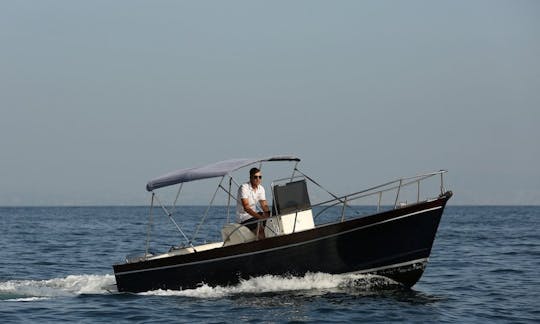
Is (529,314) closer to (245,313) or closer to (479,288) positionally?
(479,288)

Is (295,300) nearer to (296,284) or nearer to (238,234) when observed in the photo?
(296,284)

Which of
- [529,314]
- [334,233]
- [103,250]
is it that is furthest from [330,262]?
[103,250]

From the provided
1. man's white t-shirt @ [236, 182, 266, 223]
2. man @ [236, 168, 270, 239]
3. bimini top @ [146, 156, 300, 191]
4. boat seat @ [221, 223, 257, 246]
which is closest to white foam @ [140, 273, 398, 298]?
boat seat @ [221, 223, 257, 246]

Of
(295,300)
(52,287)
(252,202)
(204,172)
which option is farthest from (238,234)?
(52,287)

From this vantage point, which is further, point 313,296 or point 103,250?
point 103,250

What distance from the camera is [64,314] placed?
15.4 metres

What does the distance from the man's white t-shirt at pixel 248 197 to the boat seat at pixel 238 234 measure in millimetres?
242

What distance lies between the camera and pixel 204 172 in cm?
1709

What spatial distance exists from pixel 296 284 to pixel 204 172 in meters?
2.88

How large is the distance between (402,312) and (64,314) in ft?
19.8

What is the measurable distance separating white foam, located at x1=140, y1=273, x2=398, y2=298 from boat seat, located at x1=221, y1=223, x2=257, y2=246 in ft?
2.83

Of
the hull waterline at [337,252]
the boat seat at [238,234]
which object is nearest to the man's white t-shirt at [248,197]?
the boat seat at [238,234]

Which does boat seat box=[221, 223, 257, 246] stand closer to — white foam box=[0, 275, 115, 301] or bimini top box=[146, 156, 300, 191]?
bimini top box=[146, 156, 300, 191]

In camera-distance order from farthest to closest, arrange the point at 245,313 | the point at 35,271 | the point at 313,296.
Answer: the point at 35,271 → the point at 313,296 → the point at 245,313
